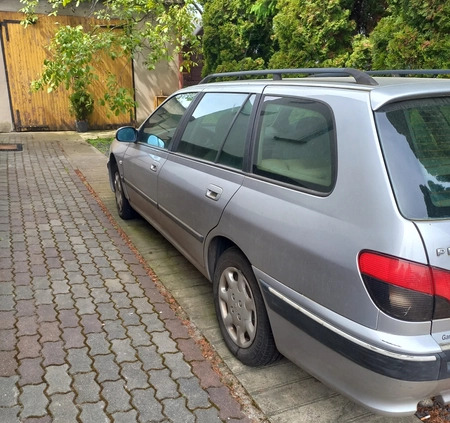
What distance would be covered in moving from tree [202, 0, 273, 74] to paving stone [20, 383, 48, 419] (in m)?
7.39

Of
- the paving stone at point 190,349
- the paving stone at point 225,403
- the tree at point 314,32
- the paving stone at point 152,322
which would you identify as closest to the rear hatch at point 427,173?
the paving stone at point 225,403

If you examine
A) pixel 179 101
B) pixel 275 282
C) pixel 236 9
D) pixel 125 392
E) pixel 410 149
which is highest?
pixel 236 9

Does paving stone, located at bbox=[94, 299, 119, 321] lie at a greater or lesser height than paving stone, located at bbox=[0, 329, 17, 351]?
lesser

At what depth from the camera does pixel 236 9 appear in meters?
8.76

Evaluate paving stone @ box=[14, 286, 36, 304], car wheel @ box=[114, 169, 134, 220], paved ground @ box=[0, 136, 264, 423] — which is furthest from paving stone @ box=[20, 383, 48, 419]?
car wheel @ box=[114, 169, 134, 220]

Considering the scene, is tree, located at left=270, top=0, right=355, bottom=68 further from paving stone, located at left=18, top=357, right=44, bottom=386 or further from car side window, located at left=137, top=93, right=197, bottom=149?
paving stone, located at left=18, top=357, right=44, bottom=386

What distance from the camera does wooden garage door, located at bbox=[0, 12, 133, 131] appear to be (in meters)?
11.2

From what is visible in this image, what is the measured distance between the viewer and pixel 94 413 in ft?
7.77

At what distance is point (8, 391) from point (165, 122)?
2592mm

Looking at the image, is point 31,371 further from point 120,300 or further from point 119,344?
point 120,300

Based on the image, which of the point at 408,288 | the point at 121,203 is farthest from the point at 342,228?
the point at 121,203

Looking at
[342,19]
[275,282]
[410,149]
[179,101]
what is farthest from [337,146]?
[342,19]

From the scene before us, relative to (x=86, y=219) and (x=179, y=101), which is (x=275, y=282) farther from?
(x=86, y=219)

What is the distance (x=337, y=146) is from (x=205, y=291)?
6.87 ft
